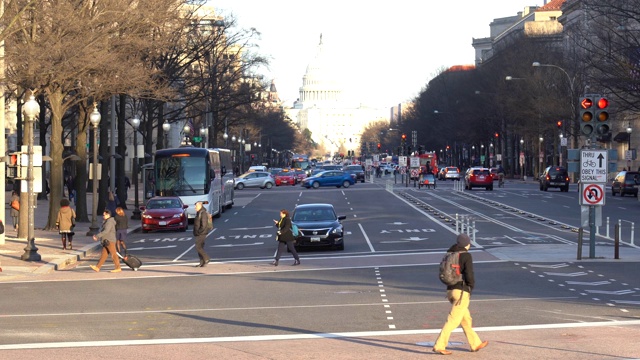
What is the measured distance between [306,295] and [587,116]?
10377mm

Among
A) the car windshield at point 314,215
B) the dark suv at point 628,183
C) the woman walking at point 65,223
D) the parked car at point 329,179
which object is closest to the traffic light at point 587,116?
the car windshield at point 314,215

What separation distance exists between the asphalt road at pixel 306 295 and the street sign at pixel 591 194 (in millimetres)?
1603

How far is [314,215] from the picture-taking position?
3500 centimetres

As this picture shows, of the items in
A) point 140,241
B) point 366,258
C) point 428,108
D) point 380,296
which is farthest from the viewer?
point 428,108

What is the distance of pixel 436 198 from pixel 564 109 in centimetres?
2468

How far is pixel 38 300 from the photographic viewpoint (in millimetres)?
22266

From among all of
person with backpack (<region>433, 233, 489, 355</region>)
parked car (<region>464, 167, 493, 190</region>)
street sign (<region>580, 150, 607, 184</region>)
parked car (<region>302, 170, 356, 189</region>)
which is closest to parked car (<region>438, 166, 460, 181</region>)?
parked car (<region>302, 170, 356, 189</region>)

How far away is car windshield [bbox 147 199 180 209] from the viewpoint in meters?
46.2

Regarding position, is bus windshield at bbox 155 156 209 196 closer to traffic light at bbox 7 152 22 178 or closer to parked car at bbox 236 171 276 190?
traffic light at bbox 7 152 22 178

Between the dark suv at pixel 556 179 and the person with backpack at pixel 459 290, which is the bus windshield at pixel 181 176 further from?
the person with backpack at pixel 459 290

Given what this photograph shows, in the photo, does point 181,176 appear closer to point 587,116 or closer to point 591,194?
point 591,194

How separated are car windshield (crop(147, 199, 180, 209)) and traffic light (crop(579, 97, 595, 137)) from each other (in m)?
22.2

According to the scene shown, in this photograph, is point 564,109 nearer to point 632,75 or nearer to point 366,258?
point 632,75

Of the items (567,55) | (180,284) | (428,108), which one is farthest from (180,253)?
(428,108)
